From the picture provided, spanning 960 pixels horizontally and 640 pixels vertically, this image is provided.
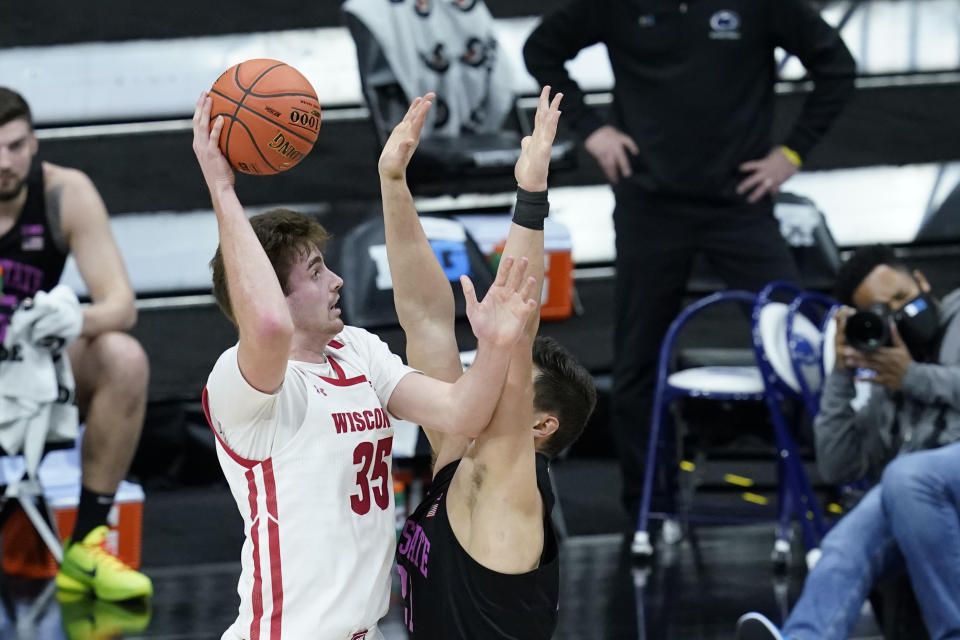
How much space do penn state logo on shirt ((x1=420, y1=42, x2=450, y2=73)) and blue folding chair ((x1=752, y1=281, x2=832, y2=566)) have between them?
5.80 ft

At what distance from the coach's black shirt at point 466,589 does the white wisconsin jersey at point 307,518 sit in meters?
0.13

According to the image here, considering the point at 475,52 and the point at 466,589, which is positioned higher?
the point at 475,52

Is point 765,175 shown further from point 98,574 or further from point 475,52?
point 98,574

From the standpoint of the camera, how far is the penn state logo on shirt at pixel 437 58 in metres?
5.56

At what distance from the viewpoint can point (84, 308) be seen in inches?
174

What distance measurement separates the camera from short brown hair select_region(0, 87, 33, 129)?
167 inches

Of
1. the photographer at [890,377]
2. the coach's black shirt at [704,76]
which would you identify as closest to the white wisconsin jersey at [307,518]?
the photographer at [890,377]

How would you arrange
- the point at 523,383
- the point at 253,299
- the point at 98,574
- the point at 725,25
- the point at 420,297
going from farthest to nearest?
the point at 725,25
the point at 98,574
the point at 420,297
the point at 523,383
the point at 253,299

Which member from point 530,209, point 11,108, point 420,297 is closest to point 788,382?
point 420,297

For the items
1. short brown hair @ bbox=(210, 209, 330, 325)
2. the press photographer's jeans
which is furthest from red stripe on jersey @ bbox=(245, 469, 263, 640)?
the press photographer's jeans

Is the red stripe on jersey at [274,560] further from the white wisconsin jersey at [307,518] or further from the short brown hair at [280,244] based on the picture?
the short brown hair at [280,244]

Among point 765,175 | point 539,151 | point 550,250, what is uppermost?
point 539,151

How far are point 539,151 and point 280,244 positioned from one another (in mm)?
436

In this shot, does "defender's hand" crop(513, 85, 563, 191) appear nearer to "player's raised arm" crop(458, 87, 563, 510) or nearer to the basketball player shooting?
"player's raised arm" crop(458, 87, 563, 510)
